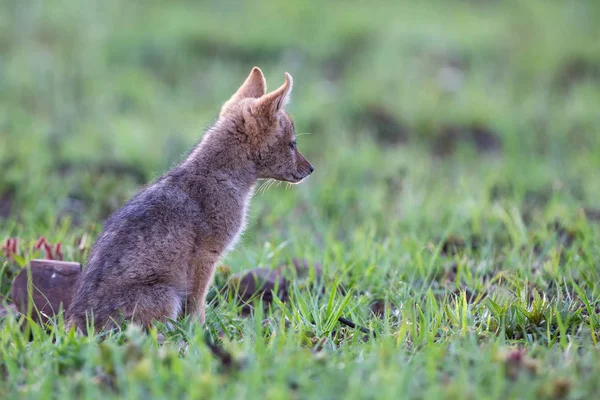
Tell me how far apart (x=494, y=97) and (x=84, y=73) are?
4.93 meters

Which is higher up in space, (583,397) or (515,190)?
(583,397)

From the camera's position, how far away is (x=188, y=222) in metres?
4.24

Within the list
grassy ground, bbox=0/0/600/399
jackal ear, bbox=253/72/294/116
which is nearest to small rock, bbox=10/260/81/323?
grassy ground, bbox=0/0/600/399

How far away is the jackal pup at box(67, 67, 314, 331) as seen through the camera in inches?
156

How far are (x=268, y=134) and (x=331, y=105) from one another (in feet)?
14.6

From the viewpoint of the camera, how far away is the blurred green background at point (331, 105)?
21.5 ft

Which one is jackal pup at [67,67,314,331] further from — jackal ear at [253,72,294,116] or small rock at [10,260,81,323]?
small rock at [10,260,81,323]

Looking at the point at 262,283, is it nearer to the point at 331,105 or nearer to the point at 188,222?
the point at 188,222

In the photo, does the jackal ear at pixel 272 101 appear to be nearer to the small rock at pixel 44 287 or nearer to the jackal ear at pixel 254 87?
the jackal ear at pixel 254 87

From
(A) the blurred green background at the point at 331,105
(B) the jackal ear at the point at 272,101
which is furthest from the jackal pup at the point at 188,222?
(A) the blurred green background at the point at 331,105

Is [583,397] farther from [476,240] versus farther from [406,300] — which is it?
[476,240]

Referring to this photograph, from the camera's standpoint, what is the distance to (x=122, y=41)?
1023 centimetres

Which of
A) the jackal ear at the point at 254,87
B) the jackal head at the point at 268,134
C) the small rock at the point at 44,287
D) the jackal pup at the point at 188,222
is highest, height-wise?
the jackal ear at the point at 254,87

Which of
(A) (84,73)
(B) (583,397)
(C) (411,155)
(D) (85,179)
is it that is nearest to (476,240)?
(C) (411,155)
